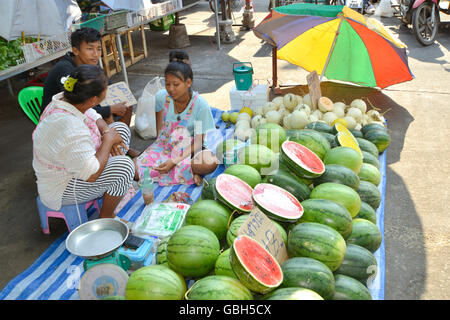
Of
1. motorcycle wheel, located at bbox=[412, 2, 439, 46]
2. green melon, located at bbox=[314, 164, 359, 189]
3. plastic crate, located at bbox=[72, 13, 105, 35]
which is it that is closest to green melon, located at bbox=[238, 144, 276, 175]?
green melon, located at bbox=[314, 164, 359, 189]

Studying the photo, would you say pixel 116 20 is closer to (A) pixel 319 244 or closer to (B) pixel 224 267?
(B) pixel 224 267

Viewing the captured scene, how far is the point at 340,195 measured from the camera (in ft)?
7.40

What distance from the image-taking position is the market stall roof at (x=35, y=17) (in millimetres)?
4086

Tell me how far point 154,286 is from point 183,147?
1989 millimetres

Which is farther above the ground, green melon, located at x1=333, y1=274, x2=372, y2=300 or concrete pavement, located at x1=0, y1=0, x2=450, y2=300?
green melon, located at x1=333, y1=274, x2=372, y2=300

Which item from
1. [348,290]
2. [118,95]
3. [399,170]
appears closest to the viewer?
[348,290]

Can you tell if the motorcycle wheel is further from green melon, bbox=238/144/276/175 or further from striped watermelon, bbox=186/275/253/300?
striped watermelon, bbox=186/275/253/300

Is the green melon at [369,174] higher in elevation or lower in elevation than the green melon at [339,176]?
lower

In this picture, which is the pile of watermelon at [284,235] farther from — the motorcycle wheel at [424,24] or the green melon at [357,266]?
the motorcycle wheel at [424,24]

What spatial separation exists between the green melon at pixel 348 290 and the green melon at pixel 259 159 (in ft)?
3.50

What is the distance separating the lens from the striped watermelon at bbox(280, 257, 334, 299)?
1.67m

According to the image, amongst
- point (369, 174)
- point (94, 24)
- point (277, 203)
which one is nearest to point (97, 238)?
point (277, 203)

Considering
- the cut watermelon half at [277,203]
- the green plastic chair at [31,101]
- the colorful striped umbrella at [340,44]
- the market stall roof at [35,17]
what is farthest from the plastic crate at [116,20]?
the cut watermelon half at [277,203]

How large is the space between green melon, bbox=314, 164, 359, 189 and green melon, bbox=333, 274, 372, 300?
78cm
